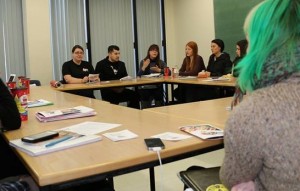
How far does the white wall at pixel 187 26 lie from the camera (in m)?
6.46

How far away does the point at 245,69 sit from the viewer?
91 cm

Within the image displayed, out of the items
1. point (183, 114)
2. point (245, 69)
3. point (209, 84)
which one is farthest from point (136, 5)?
point (245, 69)

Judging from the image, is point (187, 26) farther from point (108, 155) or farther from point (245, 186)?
point (245, 186)

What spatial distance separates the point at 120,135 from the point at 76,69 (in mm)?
3756

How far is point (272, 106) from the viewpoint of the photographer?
2.76 ft

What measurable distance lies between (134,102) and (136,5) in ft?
7.78

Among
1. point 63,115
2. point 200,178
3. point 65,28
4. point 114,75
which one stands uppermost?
point 65,28

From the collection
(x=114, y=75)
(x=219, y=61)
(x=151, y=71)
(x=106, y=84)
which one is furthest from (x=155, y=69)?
(x=106, y=84)

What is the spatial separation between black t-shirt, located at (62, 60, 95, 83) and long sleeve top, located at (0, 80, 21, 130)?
3398mm

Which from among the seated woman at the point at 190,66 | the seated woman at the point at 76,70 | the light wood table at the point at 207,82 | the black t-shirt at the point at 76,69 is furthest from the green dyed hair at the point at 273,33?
the black t-shirt at the point at 76,69

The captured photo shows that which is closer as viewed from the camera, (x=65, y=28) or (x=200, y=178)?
(x=200, y=178)

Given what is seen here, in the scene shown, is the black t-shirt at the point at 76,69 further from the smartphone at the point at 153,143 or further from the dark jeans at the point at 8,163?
the smartphone at the point at 153,143

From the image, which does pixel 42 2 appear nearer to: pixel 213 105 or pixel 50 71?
pixel 50 71

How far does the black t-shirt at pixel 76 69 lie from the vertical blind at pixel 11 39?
1.28 m
